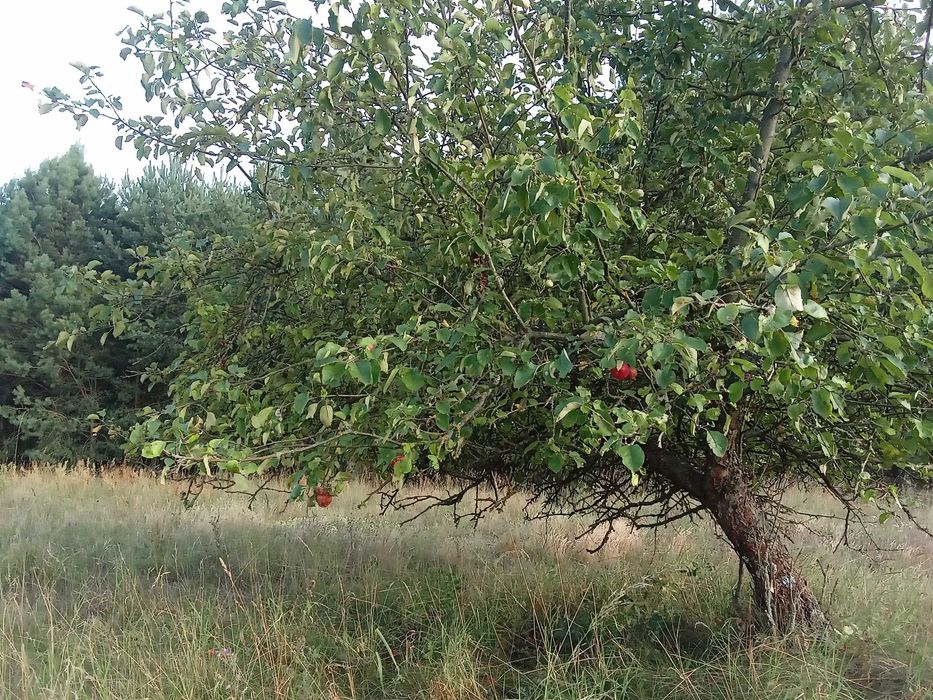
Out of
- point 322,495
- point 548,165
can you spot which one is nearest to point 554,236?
point 548,165

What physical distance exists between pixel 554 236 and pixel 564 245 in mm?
150

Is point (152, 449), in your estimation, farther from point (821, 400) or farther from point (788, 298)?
point (821, 400)

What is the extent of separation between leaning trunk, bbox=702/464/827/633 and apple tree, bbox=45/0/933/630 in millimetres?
13

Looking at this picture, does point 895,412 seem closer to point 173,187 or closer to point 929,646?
point 929,646

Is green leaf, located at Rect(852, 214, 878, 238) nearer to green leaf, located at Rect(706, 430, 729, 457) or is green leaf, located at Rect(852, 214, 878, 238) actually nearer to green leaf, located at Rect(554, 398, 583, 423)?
green leaf, located at Rect(706, 430, 729, 457)

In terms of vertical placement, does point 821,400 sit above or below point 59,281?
below

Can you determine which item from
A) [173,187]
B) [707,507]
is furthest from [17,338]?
[707,507]

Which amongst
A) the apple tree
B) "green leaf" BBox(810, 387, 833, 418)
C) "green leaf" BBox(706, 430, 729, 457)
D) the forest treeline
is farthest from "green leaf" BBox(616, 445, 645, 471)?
the forest treeline

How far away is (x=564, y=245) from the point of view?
2086 mm

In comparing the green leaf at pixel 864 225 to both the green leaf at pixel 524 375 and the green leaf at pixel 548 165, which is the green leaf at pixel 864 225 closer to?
the green leaf at pixel 548 165

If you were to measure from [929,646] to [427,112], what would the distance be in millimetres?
3274

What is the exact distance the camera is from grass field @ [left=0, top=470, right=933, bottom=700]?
9.04 feet

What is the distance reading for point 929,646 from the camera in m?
3.08

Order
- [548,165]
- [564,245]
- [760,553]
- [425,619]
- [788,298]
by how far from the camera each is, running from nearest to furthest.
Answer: [788,298] < [548,165] < [564,245] < [760,553] < [425,619]
